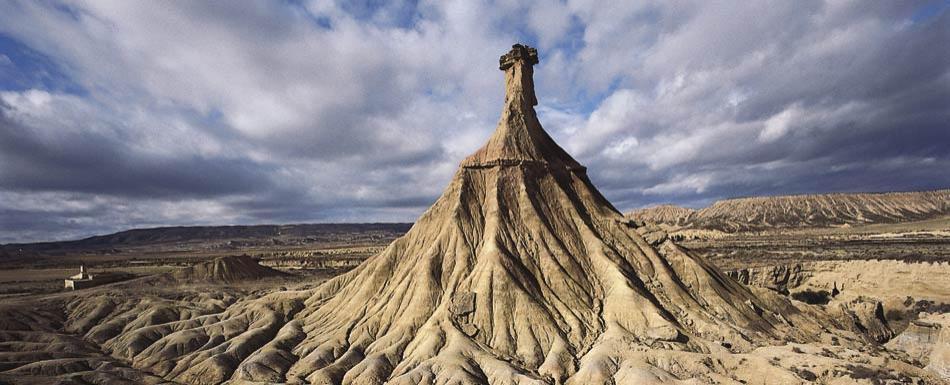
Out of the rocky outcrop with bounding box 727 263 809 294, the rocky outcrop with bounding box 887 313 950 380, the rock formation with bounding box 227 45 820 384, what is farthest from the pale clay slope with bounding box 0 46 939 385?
the rocky outcrop with bounding box 727 263 809 294

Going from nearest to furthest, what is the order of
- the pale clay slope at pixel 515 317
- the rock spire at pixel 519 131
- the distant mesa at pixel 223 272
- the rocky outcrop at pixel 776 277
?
the pale clay slope at pixel 515 317
the rock spire at pixel 519 131
the rocky outcrop at pixel 776 277
the distant mesa at pixel 223 272

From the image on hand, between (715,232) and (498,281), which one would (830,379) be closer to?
(498,281)

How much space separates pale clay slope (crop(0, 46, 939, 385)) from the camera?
3142 cm

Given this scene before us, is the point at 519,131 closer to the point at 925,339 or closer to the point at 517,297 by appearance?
the point at 517,297

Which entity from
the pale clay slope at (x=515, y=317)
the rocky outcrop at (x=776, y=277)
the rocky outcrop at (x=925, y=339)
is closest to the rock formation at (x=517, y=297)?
the pale clay slope at (x=515, y=317)

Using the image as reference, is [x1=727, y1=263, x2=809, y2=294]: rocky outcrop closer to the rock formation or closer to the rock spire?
the rock formation

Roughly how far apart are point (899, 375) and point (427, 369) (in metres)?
29.7

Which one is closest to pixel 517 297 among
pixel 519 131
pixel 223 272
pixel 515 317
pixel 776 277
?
pixel 515 317

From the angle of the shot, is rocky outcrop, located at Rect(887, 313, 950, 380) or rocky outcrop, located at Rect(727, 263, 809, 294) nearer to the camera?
rocky outcrop, located at Rect(887, 313, 950, 380)

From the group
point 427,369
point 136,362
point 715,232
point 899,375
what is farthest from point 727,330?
point 715,232

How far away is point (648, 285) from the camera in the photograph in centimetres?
4031

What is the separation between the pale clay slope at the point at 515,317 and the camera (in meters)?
31.4

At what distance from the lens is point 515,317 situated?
37406mm

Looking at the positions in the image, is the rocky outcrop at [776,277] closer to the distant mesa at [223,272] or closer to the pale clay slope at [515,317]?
the pale clay slope at [515,317]
